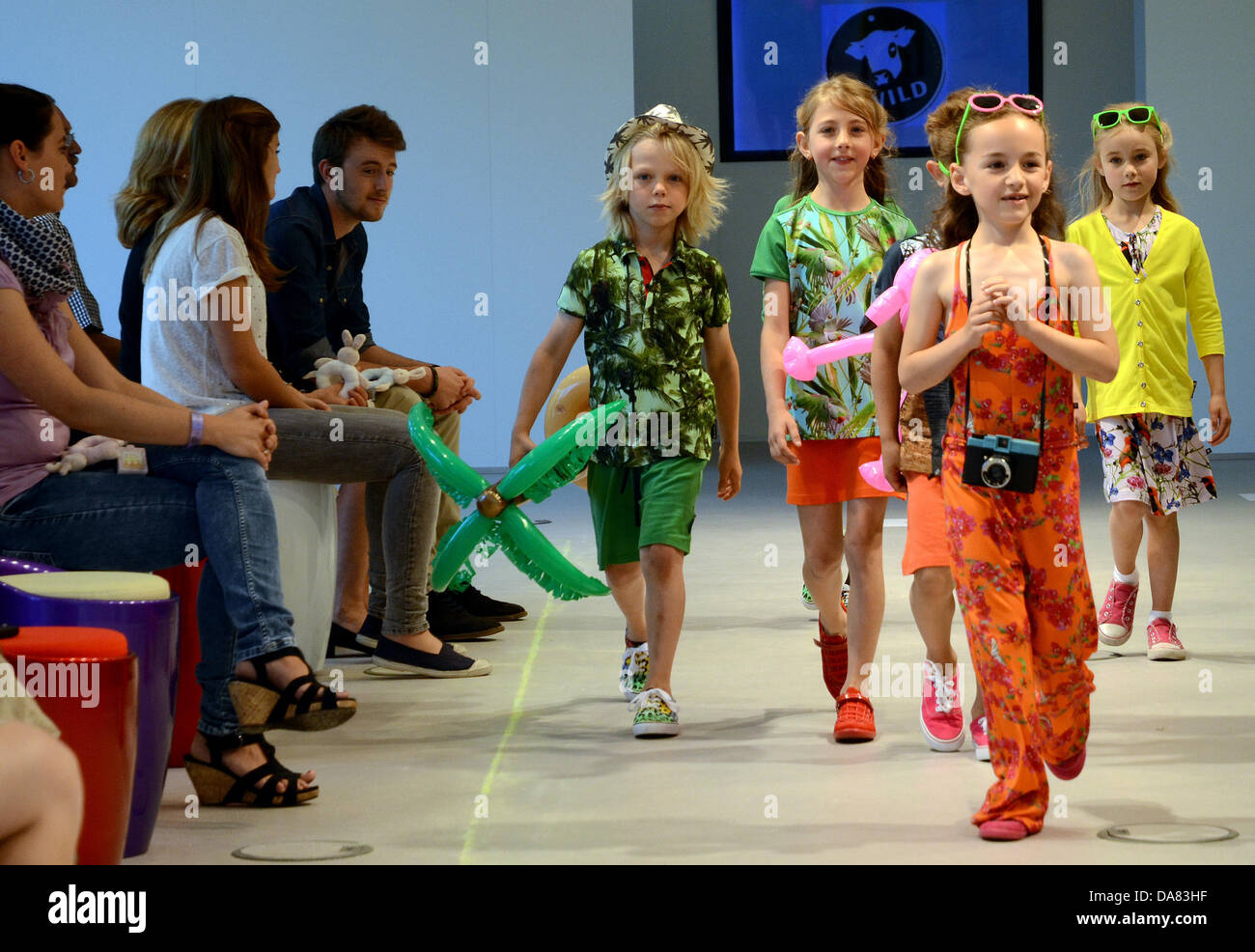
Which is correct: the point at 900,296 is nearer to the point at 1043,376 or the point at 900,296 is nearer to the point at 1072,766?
the point at 1043,376

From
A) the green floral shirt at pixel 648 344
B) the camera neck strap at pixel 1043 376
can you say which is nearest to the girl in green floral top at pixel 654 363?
the green floral shirt at pixel 648 344

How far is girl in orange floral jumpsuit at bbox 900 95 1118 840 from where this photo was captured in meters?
2.59

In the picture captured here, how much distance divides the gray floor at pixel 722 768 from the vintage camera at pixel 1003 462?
1.97 feet

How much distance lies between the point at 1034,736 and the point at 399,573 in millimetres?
1966

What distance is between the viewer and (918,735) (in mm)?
3340

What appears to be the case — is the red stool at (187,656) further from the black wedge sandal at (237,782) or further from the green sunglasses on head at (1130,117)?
the green sunglasses on head at (1130,117)

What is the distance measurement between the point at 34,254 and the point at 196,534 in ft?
1.97

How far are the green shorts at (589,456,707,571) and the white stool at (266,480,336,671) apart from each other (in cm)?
72

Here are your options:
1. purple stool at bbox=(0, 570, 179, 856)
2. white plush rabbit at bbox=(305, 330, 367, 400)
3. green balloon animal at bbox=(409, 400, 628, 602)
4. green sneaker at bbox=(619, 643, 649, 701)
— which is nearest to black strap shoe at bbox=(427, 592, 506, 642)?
white plush rabbit at bbox=(305, 330, 367, 400)

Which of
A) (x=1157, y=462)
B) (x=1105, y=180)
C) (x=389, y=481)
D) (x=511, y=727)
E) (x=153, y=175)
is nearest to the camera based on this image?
(x=511, y=727)

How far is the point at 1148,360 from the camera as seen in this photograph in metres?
4.20

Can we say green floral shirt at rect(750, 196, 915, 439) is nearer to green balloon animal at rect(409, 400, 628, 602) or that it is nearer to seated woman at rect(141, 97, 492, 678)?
green balloon animal at rect(409, 400, 628, 602)

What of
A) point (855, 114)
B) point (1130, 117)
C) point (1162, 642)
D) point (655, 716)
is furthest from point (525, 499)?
point (1130, 117)

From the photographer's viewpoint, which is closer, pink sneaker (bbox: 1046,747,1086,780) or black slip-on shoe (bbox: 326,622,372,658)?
pink sneaker (bbox: 1046,747,1086,780)
